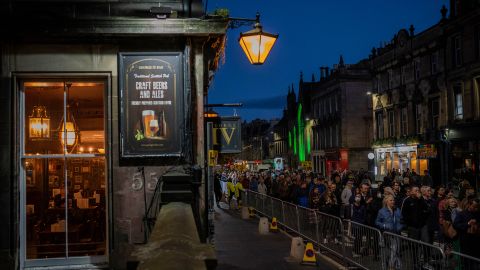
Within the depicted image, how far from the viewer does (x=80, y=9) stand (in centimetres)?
922

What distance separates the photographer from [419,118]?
41188mm

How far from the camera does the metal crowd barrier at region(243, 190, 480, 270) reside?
29.2 feet

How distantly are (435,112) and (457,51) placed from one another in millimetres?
4895

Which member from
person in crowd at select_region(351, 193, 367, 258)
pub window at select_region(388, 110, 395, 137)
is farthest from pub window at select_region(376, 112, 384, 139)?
person in crowd at select_region(351, 193, 367, 258)

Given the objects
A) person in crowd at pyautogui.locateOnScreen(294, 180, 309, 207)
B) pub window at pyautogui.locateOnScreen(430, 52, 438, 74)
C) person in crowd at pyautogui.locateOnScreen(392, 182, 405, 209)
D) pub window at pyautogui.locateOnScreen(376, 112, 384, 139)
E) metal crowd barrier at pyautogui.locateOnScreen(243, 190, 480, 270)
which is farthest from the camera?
pub window at pyautogui.locateOnScreen(376, 112, 384, 139)

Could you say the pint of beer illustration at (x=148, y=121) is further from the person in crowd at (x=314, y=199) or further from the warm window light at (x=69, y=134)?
the person in crowd at (x=314, y=199)

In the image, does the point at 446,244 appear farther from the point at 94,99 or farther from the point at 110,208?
the point at 94,99

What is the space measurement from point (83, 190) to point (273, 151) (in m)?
92.8

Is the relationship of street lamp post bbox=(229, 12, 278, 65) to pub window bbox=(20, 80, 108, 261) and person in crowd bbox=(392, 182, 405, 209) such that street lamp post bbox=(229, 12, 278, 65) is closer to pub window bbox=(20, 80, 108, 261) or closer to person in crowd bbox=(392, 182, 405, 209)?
pub window bbox=(20, 80, 108, 261)

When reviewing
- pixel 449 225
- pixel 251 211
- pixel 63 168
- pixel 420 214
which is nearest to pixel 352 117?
pixel 251 211

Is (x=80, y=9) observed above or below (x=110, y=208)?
above

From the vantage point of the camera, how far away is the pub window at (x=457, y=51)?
115ft

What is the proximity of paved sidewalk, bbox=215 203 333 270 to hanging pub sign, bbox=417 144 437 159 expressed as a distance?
18925mm

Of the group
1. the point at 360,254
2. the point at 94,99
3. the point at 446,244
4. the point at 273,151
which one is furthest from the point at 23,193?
the point at 273,151
